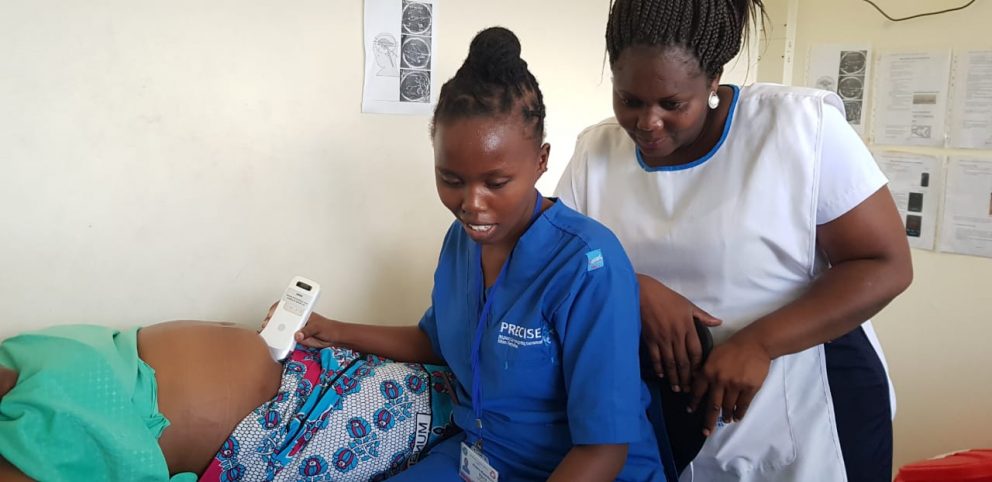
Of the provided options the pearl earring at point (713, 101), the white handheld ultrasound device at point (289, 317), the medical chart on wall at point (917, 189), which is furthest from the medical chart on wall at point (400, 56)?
the medical chart on wall at point (917, 189)

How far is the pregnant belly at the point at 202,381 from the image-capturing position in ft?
3.85

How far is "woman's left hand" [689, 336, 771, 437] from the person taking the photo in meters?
1.04

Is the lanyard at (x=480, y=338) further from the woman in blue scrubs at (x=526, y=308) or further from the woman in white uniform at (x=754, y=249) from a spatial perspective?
the woman in white uniform at (x=754, y=249)

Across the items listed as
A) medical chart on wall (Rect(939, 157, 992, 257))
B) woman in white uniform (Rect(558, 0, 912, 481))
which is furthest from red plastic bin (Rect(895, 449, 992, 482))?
woman in white uniform (Rect(558, 0, 912, 481))

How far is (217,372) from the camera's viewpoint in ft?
4.01

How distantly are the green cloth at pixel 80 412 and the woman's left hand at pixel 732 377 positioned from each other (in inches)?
31.3

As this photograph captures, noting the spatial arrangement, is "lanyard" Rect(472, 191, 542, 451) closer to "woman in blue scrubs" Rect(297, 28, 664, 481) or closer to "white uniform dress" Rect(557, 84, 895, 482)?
"woman in blue scrubs" Rect(297, 28, 664, 481)

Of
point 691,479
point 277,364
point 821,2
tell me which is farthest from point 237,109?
point 821,2

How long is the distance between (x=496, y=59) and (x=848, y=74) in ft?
5.11

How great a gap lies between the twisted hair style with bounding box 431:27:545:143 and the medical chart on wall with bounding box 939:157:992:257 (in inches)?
59.4

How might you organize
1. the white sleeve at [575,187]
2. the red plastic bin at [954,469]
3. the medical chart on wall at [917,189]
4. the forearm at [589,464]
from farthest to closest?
1. the medical chart on wall at [917,189]
2. the red plastic bin at [954,469]
3. the white sleeve at [575,187]
4. the forearm at [589,464]

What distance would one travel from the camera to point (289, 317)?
134cm

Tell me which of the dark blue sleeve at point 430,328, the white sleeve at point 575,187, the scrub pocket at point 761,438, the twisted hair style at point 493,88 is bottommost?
the scrub pocket at point 761,438

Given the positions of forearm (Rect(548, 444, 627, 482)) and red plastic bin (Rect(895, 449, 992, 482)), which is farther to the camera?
red plastic bin (Rect(895, 449, 992, 482))
